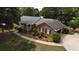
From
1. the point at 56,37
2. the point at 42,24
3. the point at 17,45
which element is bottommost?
the point at 17,45

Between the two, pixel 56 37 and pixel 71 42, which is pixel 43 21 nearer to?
pixel 56 37

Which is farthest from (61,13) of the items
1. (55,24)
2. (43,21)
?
(43,21)

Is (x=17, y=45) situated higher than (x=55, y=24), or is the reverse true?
(x=55, y=24)

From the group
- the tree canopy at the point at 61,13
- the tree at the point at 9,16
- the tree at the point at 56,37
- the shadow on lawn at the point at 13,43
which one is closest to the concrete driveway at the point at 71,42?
the tree at the point at 56,37

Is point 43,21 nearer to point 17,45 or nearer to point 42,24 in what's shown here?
point 42,24

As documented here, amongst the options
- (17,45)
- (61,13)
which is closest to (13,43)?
(17,45)
